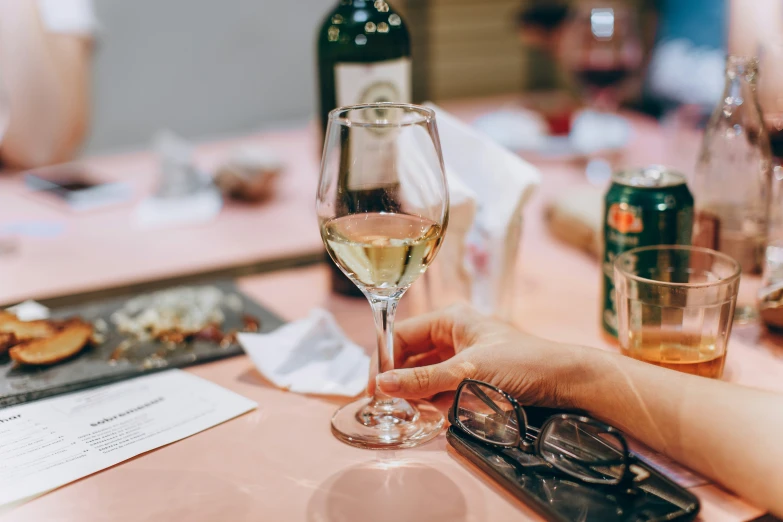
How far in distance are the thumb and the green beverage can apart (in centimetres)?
29

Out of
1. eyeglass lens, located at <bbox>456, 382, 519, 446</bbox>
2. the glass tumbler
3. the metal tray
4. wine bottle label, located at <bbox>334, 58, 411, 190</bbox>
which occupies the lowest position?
the metal tray

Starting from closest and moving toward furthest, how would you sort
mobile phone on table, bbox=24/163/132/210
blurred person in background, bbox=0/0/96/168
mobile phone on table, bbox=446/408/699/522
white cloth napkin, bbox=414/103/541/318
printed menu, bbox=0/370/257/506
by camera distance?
mobile phone on table, bbox=446/408/699/522
printed menu, bbox=0/370/257/506
white cloth napkin, bbox=414/103/541/318
mobile phone on table, bbox=24/163/132/210
blurred person in background, bbox=0/0/96/168

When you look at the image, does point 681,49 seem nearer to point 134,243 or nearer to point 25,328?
point 134,243

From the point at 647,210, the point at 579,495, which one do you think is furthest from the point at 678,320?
the point at 579,495

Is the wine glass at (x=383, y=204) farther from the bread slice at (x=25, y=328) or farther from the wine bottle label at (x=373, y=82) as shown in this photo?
the bread slice at (x=25, y=328)

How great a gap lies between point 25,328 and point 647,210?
79 cm

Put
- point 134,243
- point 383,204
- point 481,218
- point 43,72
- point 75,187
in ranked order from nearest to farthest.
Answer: point 383,204 < point 481,218 < point 134,243 < point 75,187 < point 43,72

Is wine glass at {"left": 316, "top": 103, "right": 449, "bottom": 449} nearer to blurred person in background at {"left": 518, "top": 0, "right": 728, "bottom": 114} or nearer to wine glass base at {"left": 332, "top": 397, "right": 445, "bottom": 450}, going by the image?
wine glass base at {"left": 332, "top": 397, "right": 445, "bottom": 450}

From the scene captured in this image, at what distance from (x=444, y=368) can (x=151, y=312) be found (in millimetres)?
468

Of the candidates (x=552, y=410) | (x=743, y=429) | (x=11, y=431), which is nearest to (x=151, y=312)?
(x=11, y=431)

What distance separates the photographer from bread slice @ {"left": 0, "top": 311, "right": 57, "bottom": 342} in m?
0.96

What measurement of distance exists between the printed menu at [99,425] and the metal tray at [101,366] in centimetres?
1

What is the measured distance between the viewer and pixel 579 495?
643mm

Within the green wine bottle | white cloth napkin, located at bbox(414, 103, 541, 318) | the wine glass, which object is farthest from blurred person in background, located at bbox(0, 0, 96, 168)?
the wine glass
